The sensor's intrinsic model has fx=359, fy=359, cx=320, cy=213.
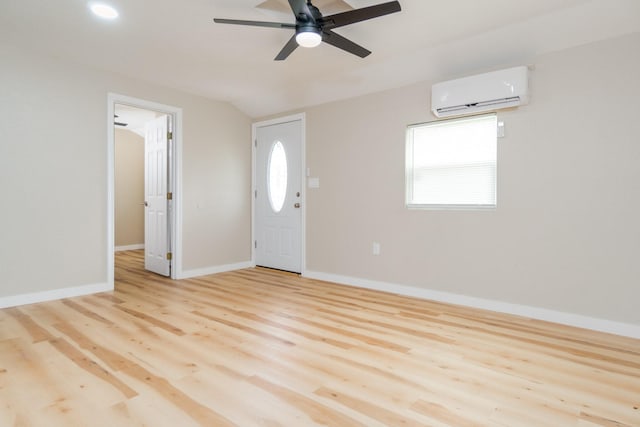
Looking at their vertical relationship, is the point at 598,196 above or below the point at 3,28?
below

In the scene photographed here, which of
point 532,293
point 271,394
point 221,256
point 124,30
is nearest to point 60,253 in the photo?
point 221,256

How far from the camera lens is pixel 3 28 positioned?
10.2 feet

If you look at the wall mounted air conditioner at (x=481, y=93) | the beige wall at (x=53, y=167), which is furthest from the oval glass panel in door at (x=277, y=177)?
the wall mounted air conditioner at (x=481, y=93)

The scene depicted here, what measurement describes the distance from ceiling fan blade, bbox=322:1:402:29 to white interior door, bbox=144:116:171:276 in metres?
3.16

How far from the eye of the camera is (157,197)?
5.08 m

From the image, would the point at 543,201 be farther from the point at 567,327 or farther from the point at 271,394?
the point at 271,394

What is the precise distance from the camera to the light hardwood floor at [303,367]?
1713mm

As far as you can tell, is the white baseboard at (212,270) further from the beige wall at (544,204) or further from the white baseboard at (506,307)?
the beige wall at (544,204)

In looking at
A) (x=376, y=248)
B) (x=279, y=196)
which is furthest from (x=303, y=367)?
(x=279, y=196)

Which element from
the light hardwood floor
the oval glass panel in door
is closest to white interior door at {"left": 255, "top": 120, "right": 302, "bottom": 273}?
the oval glass panel in door

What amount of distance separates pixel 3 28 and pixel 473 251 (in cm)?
472

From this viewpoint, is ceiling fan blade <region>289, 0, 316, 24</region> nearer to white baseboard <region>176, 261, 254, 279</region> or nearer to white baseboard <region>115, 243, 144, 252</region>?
white baseboard <region>176, 261, 254, 279</region>

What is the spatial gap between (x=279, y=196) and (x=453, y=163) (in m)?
2.58

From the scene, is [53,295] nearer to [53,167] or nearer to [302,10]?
[53,167]
